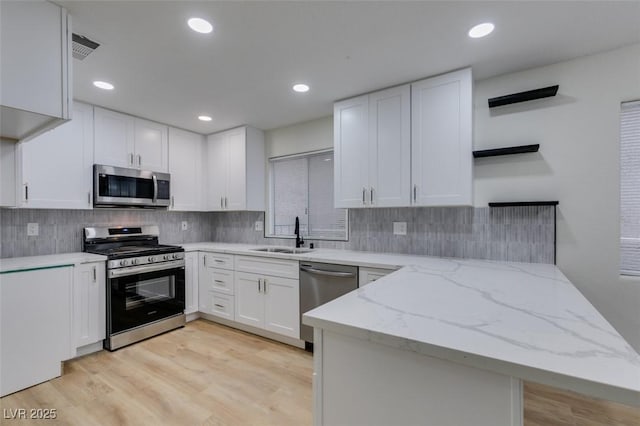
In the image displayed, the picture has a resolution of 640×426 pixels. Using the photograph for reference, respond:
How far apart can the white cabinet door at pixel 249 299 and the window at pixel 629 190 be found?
118 inches

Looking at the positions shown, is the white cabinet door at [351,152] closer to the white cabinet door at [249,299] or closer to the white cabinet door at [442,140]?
the white cabinet door at [442,140]

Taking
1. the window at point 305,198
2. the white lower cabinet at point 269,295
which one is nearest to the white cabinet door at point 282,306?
the white lower cabinet at point 269,295

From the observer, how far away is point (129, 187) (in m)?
3.22

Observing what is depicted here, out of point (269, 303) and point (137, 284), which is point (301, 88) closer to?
point (269, 303)

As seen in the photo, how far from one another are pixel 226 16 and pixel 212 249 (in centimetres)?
255

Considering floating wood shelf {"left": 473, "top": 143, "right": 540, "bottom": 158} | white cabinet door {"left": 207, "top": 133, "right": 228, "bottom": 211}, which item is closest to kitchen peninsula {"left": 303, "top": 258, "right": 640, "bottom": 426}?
floating wood shelf {"left": 473, "top": 143, "right": 540, "bottom": 158}

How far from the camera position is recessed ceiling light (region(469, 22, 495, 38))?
175 cm

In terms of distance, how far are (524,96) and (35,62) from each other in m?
3.13

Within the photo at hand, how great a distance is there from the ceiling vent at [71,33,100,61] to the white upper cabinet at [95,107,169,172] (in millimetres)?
1173

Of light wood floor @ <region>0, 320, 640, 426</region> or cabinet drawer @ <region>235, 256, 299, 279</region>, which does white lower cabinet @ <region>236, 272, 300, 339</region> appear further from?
light wood floor @ <region>0, 320, 640, 426</region>

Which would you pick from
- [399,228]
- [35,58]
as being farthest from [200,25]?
[399,228]

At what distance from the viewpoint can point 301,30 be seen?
1796mm

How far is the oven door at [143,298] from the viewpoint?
9.09ft

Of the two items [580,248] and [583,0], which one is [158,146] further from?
[580,248]
